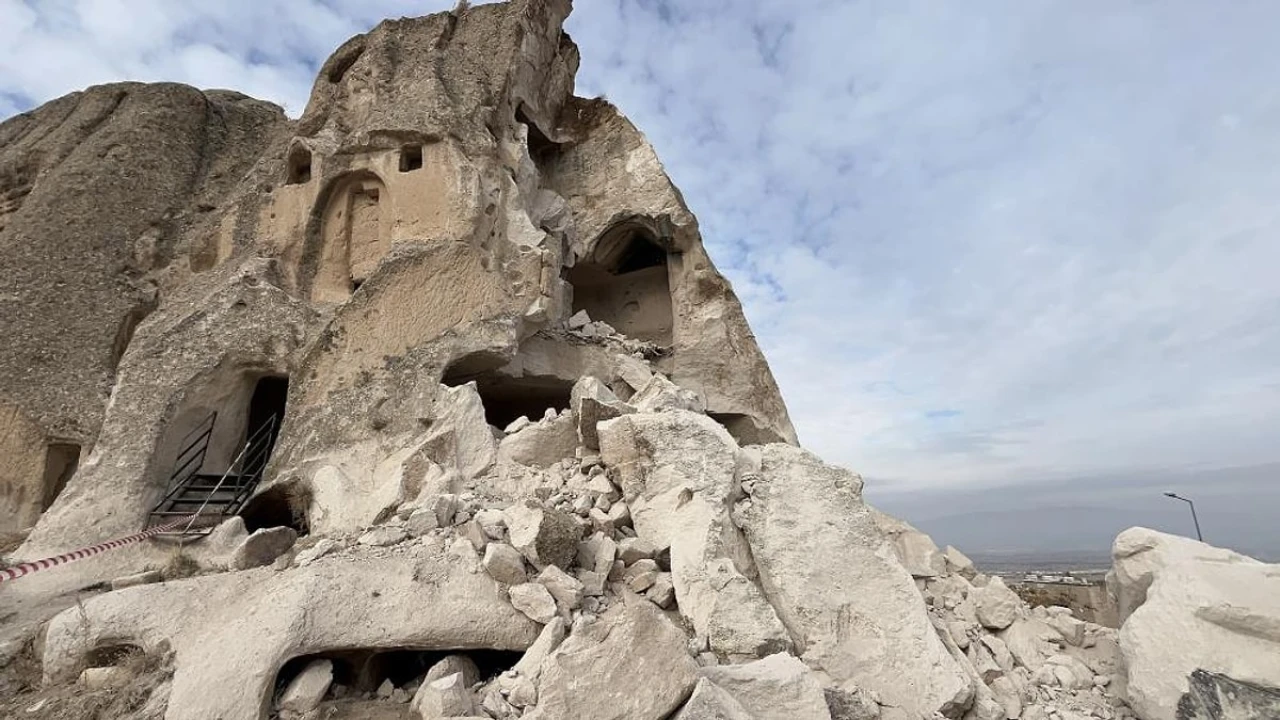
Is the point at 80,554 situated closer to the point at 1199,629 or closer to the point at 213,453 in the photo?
the point at 213,453

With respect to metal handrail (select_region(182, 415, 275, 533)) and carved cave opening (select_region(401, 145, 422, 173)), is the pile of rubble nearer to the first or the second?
metal handrail (select_region(182, 415, 275, 533))

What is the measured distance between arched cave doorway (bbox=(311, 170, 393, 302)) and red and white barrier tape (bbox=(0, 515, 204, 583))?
3351 millimetres

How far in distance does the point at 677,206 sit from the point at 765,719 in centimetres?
935

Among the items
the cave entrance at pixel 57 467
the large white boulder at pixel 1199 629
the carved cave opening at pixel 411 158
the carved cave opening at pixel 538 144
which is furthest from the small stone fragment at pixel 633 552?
the carved cave opening at pixel 538 144

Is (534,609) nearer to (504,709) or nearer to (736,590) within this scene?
(504,709)

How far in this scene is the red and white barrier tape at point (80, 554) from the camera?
17.8ft

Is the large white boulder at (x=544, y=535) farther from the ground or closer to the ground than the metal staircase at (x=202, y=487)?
closer to the ground

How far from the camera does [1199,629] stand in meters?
4.05

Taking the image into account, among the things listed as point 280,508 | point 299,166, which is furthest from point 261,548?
point 299,166

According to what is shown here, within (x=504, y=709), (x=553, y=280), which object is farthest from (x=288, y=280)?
(x=504, y=709)

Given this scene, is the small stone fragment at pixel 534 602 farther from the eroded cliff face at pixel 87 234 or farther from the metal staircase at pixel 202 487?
the eroded cliff face at pixel 87 234

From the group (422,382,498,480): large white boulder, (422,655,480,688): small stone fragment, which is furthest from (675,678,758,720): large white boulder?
(422,382,498,480): large white boulder

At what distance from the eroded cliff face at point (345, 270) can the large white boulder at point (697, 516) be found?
149 cm

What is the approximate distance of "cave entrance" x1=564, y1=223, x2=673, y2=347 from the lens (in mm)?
12266
